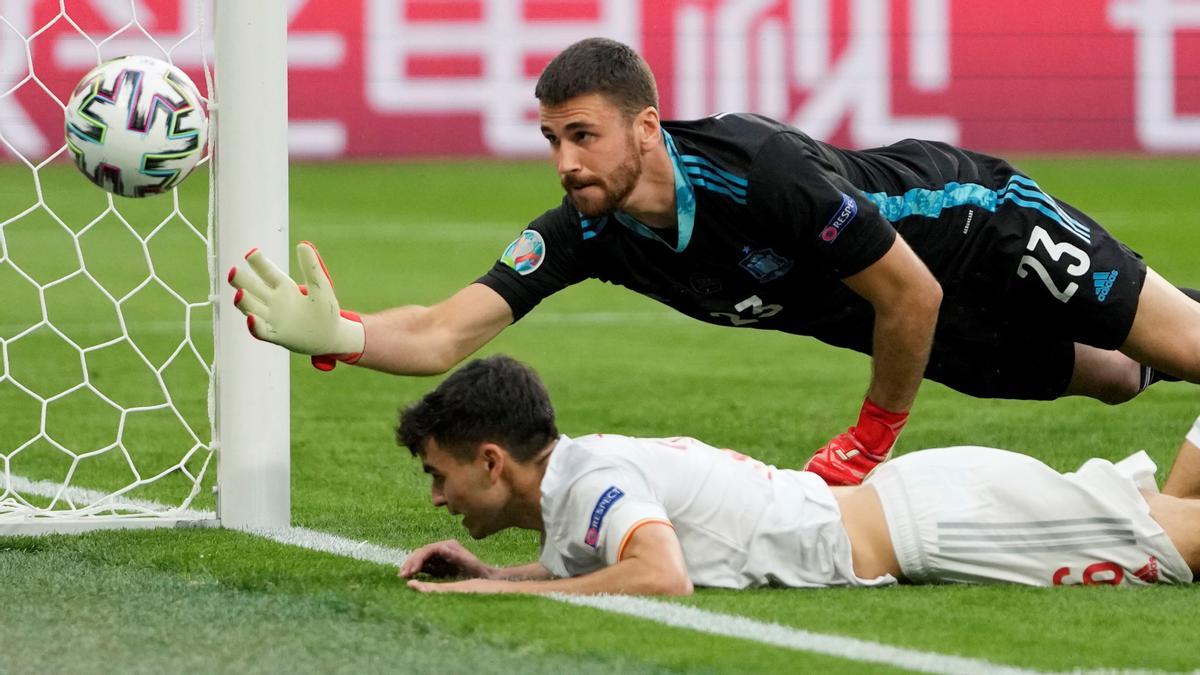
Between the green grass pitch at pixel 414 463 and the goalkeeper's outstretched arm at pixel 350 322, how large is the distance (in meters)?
0.48

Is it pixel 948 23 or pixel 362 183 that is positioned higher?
pixel 948 23

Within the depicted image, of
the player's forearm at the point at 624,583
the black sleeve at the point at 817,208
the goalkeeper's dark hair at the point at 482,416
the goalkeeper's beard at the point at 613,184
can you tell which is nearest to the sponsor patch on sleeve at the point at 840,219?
the black sleeve at the point at 817,208

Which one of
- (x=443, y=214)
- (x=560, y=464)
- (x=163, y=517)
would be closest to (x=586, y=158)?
(x=560, y=464)

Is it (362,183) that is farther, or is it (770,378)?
(362,183)

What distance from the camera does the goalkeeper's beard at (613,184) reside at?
4316mm

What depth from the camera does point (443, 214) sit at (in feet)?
56.1

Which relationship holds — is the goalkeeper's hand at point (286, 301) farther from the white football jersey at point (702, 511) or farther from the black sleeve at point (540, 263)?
the black sleeve at point (540, 263)

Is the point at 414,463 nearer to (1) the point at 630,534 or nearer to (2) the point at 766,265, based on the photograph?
(2) the point at 766,265

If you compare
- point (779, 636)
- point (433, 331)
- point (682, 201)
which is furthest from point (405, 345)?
point (779, 636)

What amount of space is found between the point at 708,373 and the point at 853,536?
471 cm

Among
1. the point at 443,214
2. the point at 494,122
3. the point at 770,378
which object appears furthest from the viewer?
the point at 494,122

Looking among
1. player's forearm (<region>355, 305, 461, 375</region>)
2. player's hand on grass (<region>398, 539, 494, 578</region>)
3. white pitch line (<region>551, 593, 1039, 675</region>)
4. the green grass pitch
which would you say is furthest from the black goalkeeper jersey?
white pitch line (<region>551, 593, 1039, 675</region>)

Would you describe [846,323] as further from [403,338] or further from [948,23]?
[948,23]

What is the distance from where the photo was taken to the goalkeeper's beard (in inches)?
170
